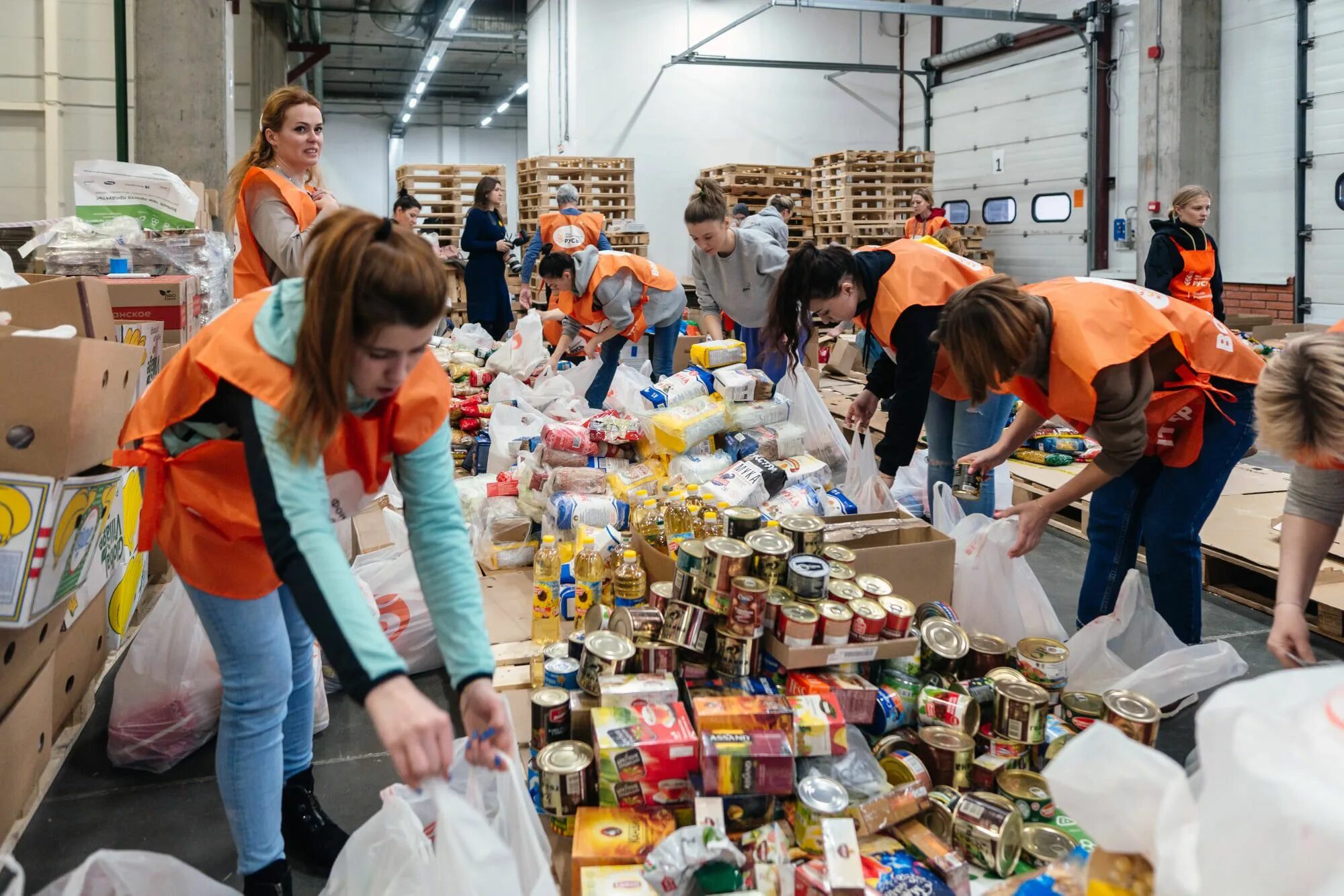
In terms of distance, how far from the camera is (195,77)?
679cm

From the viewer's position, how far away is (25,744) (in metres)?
2.23

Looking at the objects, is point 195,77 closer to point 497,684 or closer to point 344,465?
point 497,684

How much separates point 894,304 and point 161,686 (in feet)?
7.50

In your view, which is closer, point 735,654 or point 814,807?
point 814,807

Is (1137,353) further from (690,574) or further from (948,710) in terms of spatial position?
(690,574)

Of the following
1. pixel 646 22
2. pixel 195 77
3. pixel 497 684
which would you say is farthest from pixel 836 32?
pixel 497 684

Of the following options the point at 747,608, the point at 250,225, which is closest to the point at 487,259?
the point at 250,225

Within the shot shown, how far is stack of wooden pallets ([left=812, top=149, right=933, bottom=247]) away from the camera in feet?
36.2

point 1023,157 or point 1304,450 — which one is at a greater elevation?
point 1023,157

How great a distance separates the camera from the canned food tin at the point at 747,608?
6.93ft

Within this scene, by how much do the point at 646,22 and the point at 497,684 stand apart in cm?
1124

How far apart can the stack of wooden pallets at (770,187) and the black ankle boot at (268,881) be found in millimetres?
10254

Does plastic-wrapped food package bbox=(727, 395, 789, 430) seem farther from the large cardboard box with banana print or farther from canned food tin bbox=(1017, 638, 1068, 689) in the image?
the large cardboard box with banana print

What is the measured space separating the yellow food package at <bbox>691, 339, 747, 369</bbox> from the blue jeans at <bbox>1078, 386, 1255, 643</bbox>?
6.20 ft
